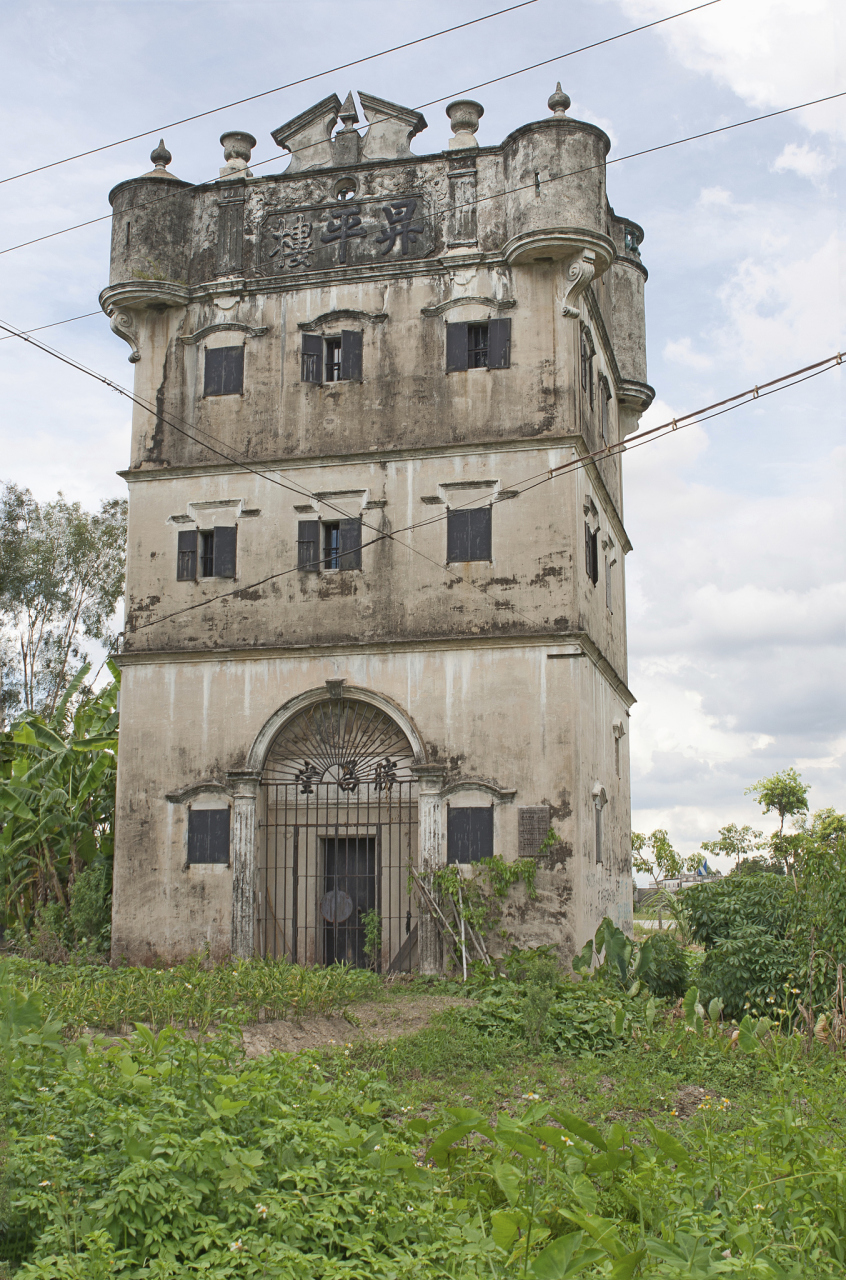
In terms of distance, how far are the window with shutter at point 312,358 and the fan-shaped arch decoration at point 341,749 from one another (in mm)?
5184

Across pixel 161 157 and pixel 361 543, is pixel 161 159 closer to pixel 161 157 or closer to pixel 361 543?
pixel 161 157

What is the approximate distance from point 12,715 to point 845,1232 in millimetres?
34211

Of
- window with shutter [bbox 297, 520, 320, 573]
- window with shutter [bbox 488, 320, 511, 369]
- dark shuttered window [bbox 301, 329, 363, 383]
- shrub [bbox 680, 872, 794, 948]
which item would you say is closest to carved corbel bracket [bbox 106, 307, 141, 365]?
dark shuttered window [bbox 301, 329, 363, 383]

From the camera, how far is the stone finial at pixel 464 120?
18.0 m

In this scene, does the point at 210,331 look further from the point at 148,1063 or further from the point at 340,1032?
the point at 148,1063

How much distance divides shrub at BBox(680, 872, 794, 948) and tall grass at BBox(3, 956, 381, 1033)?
407 cm

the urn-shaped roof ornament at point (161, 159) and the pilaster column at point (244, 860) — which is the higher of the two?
the urn-shaped roof ornament at point (161, 159)

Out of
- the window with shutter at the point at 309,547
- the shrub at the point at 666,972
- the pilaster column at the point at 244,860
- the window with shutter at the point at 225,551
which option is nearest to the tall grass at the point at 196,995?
A: the pilaster column at the point at 244,860

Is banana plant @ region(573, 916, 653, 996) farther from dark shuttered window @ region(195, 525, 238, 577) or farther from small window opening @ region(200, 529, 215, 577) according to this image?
small window opening @ region(200, 529, 215, 577)

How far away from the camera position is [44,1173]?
17.7ft

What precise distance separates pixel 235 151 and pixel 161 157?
1.27 metres

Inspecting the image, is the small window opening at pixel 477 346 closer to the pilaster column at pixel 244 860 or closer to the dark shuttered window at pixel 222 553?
the dark shuttered window at pixel 222 553

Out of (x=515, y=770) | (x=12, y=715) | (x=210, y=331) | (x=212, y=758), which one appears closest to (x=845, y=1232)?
(x=515, y=770)

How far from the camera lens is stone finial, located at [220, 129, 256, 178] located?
19.2 meters
